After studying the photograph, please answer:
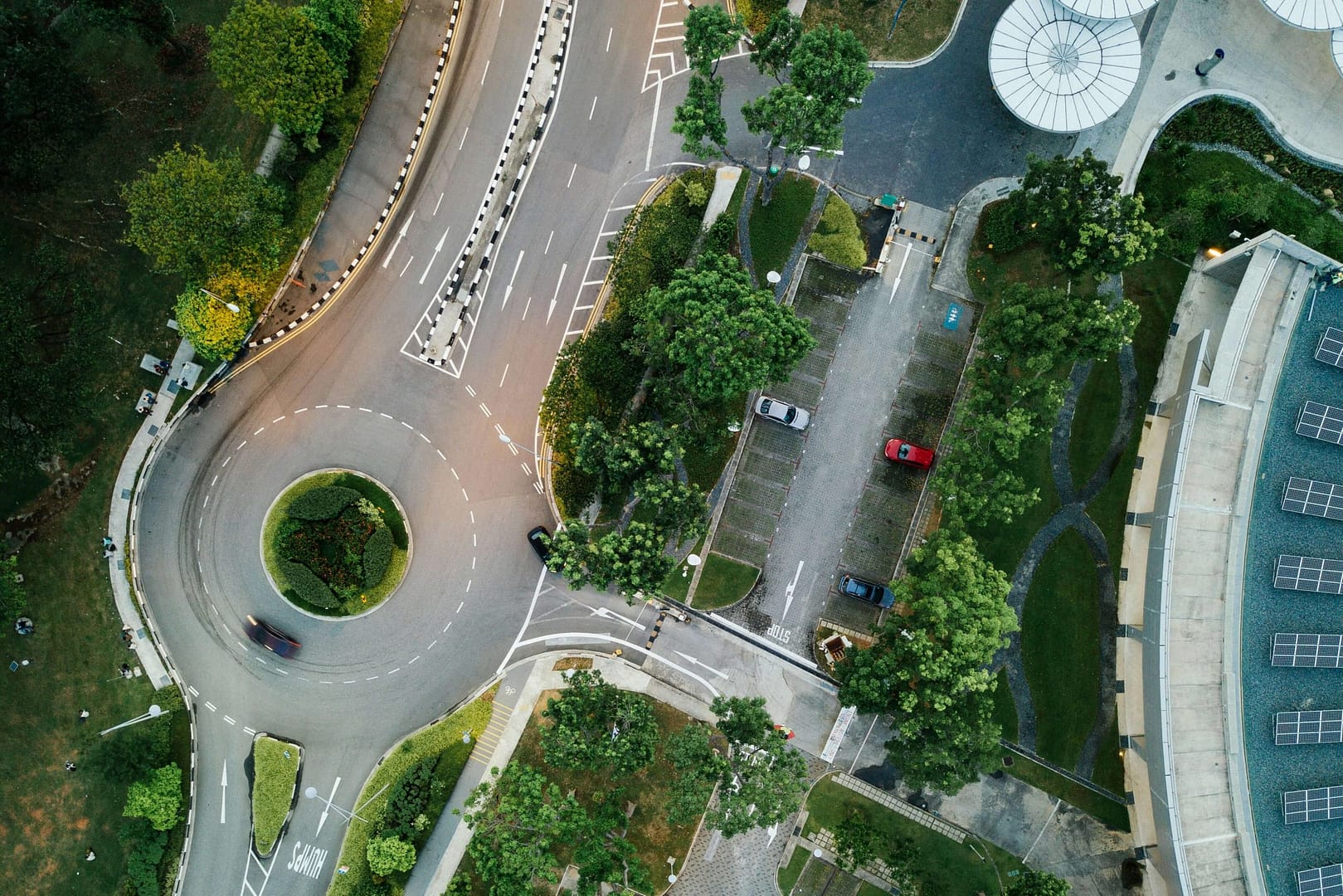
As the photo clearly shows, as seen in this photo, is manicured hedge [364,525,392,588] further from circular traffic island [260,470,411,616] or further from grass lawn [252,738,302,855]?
grass lawn [252,738,302,855]

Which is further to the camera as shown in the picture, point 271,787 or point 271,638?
point 271,787

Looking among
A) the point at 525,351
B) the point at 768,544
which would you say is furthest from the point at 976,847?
the point at 525,351

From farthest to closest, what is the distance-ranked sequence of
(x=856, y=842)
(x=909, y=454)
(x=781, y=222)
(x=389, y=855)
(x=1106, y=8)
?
1. (x=781, y=222)
2. (x=909, y=454)
3. (x=389, y=855)
4. (x=856, y=842)
5. (x=1106, y=8)

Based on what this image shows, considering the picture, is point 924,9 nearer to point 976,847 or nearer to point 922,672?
point 922,672

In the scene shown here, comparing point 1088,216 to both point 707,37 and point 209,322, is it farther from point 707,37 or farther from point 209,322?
point 209,322

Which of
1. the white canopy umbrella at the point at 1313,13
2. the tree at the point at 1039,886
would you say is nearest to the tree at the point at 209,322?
the tree at the point at 1039,886

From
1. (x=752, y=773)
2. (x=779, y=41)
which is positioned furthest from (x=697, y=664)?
(x=779, y=41)

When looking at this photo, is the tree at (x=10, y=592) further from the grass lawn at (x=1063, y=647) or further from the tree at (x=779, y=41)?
the grass lawn at (x=1063, y=647)
